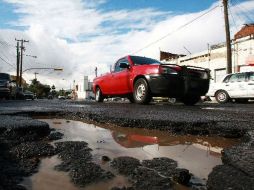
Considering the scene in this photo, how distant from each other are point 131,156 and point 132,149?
284 mm

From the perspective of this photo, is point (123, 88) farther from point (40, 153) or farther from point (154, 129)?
point (40, 153)

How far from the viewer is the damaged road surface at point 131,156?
2.02 meters

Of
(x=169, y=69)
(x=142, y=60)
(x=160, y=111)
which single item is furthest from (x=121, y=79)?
(x=160, y=111)

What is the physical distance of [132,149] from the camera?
303cm

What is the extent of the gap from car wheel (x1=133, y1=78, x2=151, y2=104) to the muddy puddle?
4043mm

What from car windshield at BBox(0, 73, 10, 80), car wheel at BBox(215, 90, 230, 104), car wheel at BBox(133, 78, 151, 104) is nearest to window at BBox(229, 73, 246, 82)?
car wheel at BBox(215, 90, 230, 104)

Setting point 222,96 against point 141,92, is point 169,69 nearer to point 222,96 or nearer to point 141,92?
point 141,92

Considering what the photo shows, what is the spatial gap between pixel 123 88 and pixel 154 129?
5507mm

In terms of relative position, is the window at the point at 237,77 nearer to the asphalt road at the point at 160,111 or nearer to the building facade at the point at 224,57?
the asphalt road at the point at 160,111

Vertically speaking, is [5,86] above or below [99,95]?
above

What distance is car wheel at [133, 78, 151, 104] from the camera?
27.9 ft

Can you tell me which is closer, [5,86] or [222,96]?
[222,96]

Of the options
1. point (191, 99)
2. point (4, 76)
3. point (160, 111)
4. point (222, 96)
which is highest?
point (4, 76)

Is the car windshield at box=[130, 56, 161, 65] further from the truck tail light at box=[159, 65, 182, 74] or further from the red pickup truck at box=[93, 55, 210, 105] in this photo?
the truck tail light at box=[159, 65, 182, 74]
